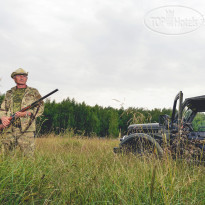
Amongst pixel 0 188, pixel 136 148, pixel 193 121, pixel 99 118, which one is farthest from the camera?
pixel 99 118

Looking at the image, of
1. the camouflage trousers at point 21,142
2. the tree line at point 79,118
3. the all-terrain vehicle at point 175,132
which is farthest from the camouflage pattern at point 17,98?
the tree line at point 79,118

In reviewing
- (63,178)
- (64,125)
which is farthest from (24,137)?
(64,125)

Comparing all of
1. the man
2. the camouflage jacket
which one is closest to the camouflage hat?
the man

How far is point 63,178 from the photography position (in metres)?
3.02

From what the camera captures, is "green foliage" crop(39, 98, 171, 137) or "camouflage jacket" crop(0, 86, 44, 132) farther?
"green foliage" crop(39, 98, 171, 137)

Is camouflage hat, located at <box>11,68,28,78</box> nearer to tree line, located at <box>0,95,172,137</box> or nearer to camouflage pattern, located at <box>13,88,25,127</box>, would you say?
camouflage pattern, located at <box>13,88,25,127</box>

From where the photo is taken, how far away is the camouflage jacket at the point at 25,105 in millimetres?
4348

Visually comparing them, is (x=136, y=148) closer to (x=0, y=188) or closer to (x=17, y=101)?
(x=17, y=101)

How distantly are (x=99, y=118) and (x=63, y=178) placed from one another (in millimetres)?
12688

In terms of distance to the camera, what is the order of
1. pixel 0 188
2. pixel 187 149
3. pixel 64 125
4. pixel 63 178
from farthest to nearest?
pixel 64 125
pixel 187 149
pixel 63 178
pixel 0 188

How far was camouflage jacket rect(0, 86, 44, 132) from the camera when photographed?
435 centimetres

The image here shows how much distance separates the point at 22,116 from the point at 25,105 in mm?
519

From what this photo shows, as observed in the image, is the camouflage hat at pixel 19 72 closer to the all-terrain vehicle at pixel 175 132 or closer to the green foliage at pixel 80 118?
the all-terrain vehicle at pixel 175 132

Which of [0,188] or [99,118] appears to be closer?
[0,188]
